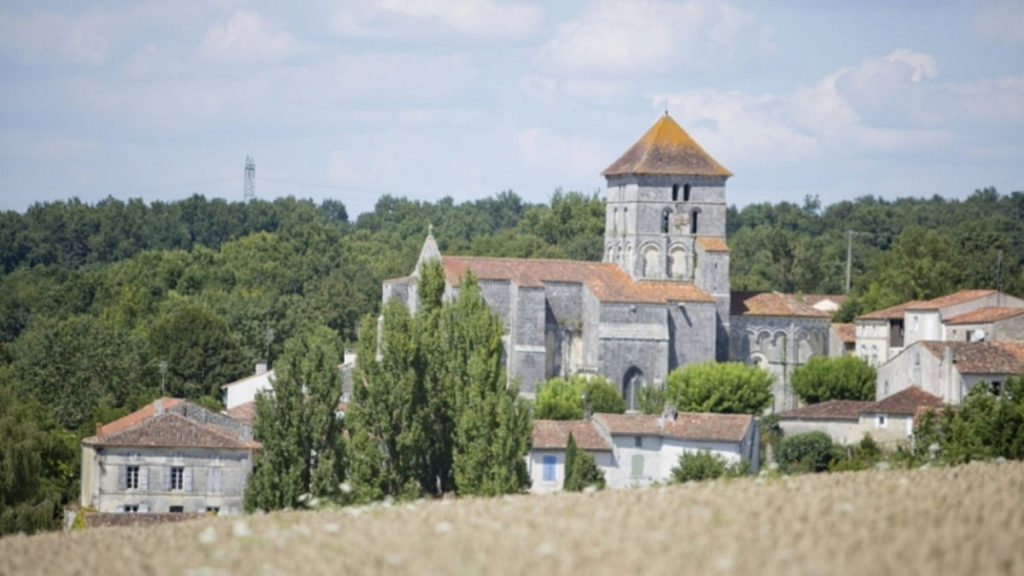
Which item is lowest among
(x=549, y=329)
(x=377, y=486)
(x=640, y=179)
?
(x=377, y=486)

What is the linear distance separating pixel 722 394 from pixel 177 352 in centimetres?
2983

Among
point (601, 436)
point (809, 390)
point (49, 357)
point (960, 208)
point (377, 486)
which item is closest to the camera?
point (377, 486)

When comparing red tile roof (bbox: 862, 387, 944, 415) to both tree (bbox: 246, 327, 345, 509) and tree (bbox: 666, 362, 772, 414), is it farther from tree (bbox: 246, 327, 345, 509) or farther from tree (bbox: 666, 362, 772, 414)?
tree (bbox: 246, 327, 345, 509)

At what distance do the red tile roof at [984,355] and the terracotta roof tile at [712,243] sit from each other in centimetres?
1098

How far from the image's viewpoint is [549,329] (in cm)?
7319

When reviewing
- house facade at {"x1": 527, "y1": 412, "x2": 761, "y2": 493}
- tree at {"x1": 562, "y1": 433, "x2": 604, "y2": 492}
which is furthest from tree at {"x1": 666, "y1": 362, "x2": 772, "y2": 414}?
tree at {"x1": 562, "y1": 433, "x2": 604, "y2": 492}

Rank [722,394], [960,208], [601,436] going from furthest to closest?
[960,208] < [722,394] < [601,436]

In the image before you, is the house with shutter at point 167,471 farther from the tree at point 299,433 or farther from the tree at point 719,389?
the tree at point 719,389

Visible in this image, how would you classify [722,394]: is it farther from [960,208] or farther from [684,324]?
[960,208]

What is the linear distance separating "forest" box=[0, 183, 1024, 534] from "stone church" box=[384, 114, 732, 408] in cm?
1157

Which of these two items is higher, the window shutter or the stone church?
the stone church

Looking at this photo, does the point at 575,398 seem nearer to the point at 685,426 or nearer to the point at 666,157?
the point at 685,426

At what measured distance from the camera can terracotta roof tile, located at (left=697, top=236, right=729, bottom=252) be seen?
3014 inches

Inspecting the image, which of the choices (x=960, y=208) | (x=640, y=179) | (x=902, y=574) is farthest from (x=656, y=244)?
(x=960, y=208)
